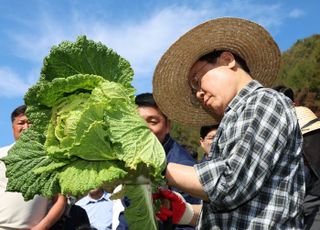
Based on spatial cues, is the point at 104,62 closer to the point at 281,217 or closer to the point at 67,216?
the point at 281,217

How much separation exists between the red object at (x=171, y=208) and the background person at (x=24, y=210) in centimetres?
239

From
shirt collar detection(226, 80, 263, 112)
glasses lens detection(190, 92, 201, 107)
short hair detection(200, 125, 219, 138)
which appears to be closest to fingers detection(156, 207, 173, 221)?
shirt collar detection(226, 80, 263, 112)

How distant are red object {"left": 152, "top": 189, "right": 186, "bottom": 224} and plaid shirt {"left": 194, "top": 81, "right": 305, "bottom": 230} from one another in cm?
40

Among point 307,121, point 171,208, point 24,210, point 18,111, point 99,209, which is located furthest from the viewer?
point 99,209

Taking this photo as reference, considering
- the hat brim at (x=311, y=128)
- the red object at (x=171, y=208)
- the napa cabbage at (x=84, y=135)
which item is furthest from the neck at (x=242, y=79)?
the hat brim at (x=311, y=128)

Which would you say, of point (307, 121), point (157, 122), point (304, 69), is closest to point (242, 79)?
point (307, 121)

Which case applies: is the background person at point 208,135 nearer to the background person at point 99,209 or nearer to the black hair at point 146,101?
the black hair at point 146,101

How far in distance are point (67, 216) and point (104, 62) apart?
10.7 feet

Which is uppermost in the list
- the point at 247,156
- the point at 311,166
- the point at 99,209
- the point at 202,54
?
the point at 202,54

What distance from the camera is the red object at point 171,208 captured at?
2883mm

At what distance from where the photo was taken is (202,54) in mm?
3174

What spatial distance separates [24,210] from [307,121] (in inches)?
111

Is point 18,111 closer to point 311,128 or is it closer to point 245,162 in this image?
point 311,128

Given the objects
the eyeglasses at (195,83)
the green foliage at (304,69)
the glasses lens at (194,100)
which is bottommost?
the glasses lens at (194,100)
